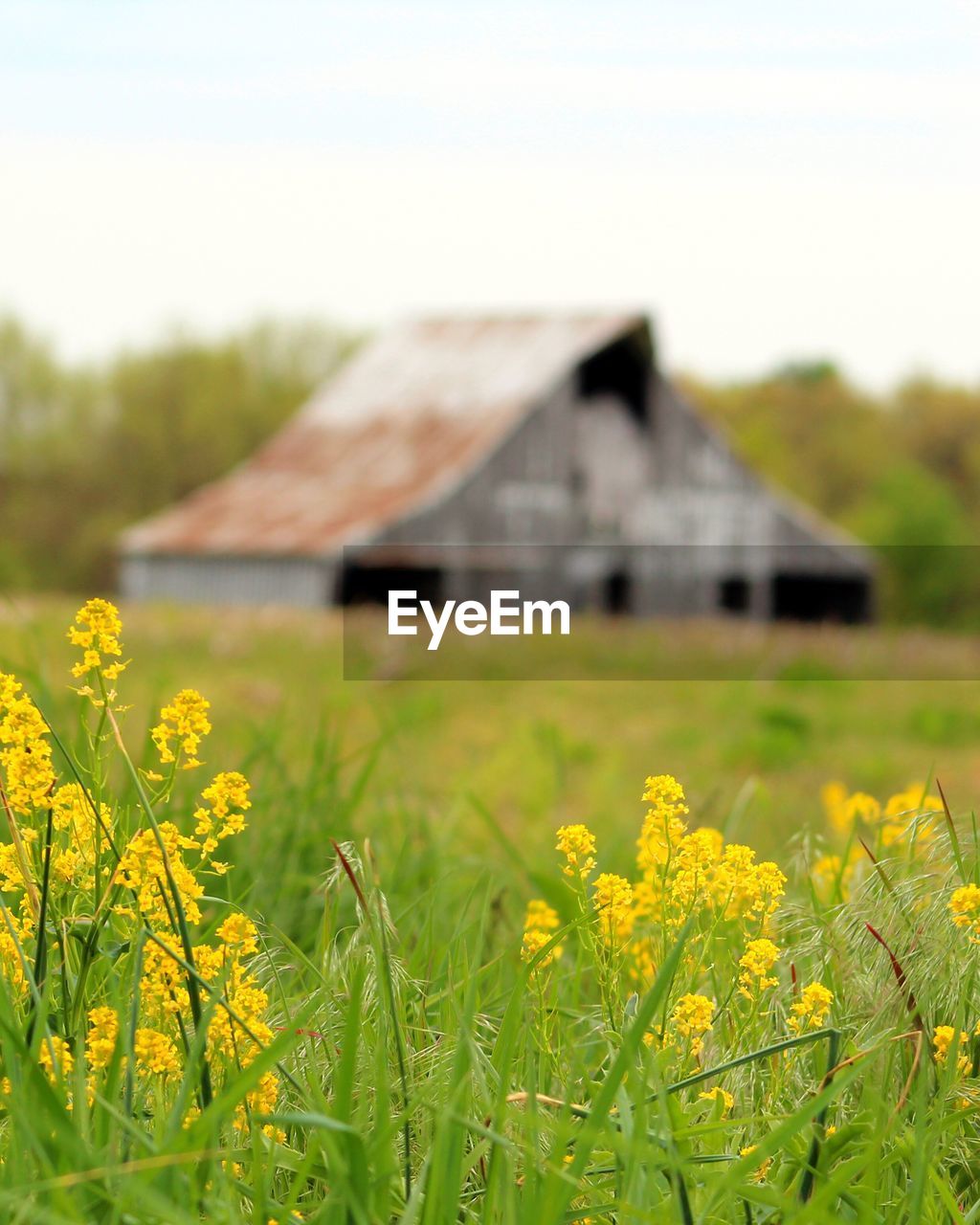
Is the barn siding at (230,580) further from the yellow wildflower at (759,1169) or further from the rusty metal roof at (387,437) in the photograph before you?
the yellow wildflower at (759,1169)

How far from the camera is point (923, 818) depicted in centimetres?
248

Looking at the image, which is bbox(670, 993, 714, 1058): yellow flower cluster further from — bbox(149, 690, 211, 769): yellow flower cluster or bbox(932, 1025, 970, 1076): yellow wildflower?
bbox(149, 690, 211, 769): yellow flower cluster

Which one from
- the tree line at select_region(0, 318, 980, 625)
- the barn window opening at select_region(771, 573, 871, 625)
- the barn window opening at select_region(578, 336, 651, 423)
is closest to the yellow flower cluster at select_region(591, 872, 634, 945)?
the barn window opening at select_region(578, 336, 651, 423)

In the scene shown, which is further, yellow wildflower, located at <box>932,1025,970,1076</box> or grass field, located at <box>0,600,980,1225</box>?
yellow wildflower, located at <box>932,1025,970,1076</box>

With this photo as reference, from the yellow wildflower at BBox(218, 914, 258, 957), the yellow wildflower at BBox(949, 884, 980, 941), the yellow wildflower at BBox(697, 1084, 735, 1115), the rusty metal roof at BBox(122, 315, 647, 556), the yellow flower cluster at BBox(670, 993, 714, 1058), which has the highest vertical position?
the rusty metal roof at BBox(122, 315, 647, 556)

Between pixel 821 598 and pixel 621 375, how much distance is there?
6196 millimetres

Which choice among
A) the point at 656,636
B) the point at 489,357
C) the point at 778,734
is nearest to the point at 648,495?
the point at 489,357

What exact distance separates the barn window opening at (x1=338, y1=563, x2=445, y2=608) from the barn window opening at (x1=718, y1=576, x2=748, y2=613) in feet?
21.7

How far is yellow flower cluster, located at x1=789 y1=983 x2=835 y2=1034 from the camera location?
1.96m

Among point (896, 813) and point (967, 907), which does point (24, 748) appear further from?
point (896, 813)

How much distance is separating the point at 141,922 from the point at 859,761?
9775 mm

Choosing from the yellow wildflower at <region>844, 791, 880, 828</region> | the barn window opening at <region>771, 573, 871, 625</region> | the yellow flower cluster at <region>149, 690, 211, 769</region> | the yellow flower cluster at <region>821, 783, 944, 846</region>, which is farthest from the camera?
the barn window opening at <region>771, 573, 871, 625</region>

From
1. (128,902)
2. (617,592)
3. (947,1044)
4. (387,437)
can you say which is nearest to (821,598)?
(617,592)

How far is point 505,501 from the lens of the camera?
25.2 m
